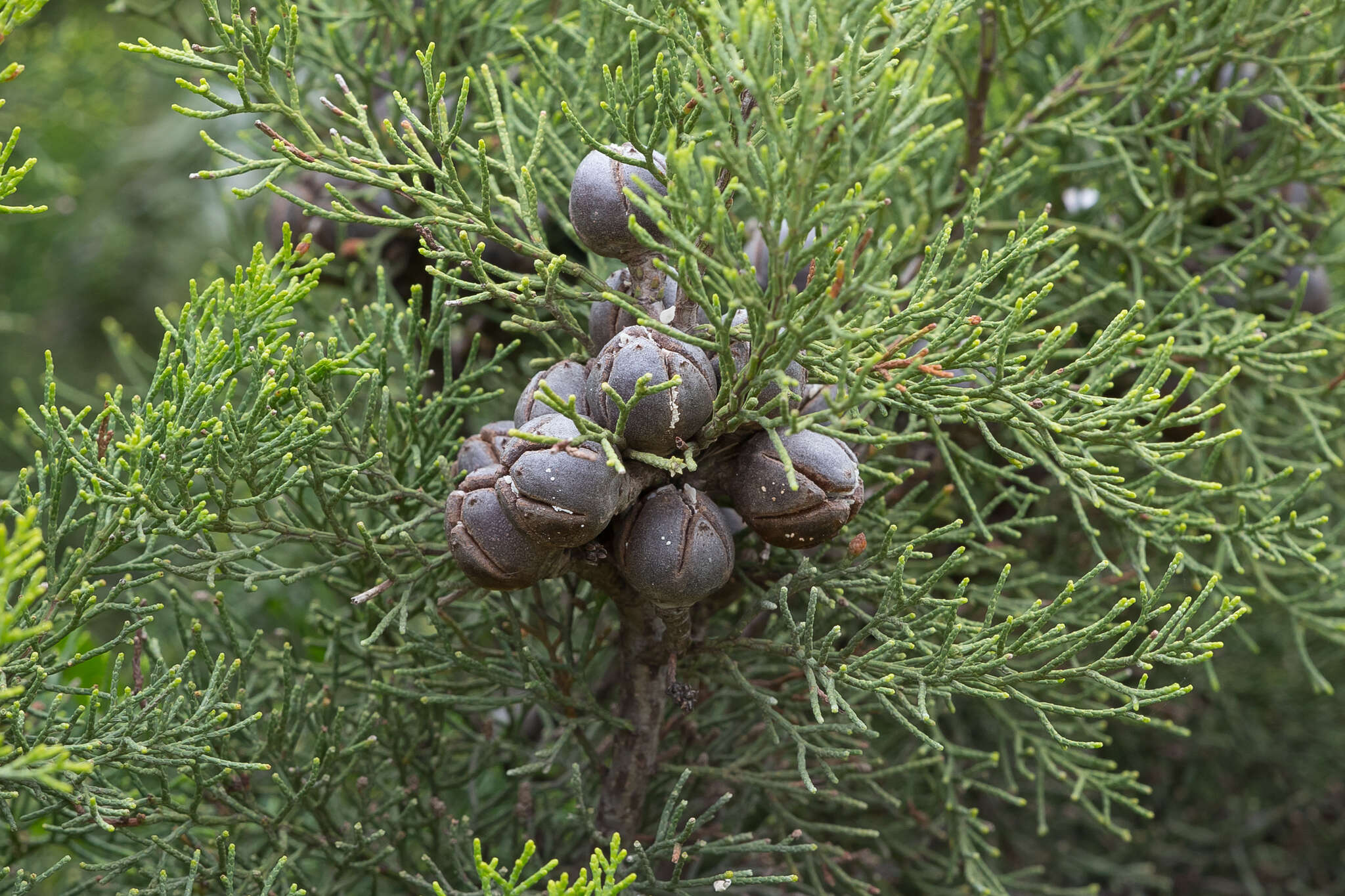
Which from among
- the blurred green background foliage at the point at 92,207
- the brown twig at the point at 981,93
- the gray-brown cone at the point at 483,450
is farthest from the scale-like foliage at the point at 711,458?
the blurred green background foliage at the point at 92,207

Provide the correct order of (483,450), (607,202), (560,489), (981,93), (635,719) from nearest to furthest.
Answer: (560,489), (607,202), (483,450), (635,719), (981,93)

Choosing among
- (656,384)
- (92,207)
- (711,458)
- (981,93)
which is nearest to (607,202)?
(656,384)

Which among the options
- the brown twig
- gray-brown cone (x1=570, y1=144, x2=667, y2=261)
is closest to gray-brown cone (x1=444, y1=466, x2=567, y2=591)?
gray-brown cone (x1=570, y1=144, x2=667, y2=261)

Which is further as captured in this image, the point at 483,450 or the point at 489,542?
the point at 483,450

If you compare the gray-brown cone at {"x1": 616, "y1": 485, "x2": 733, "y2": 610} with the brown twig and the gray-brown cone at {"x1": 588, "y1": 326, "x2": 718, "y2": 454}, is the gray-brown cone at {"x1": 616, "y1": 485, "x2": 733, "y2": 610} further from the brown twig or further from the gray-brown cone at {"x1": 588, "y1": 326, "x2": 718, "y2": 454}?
the brown twig

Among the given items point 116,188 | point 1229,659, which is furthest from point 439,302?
point 116,188

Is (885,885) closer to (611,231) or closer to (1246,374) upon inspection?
(1246,374)

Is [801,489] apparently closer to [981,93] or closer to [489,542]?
[489,542]

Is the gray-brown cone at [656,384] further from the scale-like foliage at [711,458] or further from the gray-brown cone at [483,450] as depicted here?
the gray-brown cone at [483,450]

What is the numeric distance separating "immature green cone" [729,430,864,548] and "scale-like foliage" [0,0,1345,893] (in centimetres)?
6

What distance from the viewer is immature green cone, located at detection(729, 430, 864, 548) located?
135cm

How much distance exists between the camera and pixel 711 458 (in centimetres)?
147

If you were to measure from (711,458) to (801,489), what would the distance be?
0.17m

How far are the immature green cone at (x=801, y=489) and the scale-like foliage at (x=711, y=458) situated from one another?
58 millimetres
